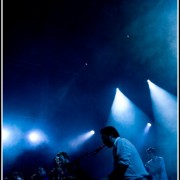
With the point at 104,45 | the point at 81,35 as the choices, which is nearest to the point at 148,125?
the point at 104,45

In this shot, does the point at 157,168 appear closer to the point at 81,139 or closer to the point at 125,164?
the point at 125,164

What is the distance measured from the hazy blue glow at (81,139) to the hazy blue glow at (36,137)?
1.33 m

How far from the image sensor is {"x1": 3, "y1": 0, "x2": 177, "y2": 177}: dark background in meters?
8.27

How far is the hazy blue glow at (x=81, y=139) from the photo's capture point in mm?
10945

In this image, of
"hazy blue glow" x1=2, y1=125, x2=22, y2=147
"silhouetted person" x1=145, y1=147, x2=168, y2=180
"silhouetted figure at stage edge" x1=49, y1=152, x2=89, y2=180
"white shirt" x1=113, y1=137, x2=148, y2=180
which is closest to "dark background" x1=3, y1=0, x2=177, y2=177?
"hazy blue glow" x1=2, y1=125, x2=22, y2=147

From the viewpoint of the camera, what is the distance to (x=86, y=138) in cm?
1132

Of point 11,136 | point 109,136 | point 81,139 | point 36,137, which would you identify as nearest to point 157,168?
point 109,136

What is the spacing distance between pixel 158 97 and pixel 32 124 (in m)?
5.28

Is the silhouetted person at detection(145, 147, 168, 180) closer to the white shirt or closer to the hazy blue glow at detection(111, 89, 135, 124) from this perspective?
the white shirt

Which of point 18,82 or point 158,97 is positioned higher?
point 18,82

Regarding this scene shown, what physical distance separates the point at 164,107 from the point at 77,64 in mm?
4140

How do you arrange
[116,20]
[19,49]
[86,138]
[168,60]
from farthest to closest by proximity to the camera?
[86,138]
[168,60]
[19,49]
[116,20]

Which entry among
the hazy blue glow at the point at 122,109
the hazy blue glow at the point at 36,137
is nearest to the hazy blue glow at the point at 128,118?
the hazy blue glow at the point at 122,109

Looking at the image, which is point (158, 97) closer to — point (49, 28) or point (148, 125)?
point (148, 125)
